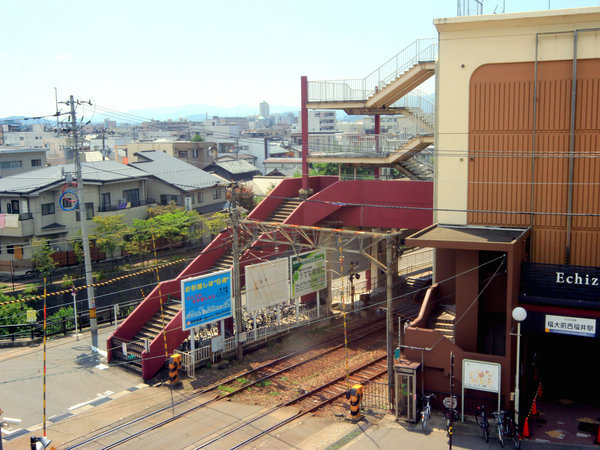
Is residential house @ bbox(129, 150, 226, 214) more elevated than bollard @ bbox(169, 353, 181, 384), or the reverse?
residential house @ bbox(129, 150, 226, 214)

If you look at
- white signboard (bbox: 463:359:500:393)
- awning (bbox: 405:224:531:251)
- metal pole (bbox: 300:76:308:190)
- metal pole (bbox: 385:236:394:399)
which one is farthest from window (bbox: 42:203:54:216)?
white signboard (bbox: 463:359:500:393)

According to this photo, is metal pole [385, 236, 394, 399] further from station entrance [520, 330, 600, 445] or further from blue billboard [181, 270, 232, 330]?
blue billboard [181, 270, 232, 330]

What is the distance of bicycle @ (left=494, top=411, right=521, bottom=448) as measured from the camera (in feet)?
49.2

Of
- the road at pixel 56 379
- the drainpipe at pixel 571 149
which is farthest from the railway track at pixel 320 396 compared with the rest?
the drainpipe at pixel 571 149

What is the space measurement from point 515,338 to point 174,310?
12.8 meters

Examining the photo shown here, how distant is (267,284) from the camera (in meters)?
23.5

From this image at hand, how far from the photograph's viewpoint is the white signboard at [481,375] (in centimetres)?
1591

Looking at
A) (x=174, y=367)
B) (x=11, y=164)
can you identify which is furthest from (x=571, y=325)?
(x=11, y=164)

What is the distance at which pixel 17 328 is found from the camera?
2567cm

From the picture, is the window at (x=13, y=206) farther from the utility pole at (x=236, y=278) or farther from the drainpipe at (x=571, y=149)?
the drainpipe at (x=571, y=149)

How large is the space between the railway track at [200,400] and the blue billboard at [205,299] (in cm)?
238

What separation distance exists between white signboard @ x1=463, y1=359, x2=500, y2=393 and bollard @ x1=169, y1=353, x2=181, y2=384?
9447 mm

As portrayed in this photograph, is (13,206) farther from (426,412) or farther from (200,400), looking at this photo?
(426,412)

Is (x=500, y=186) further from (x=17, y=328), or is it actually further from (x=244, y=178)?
(x=244, y=178)
